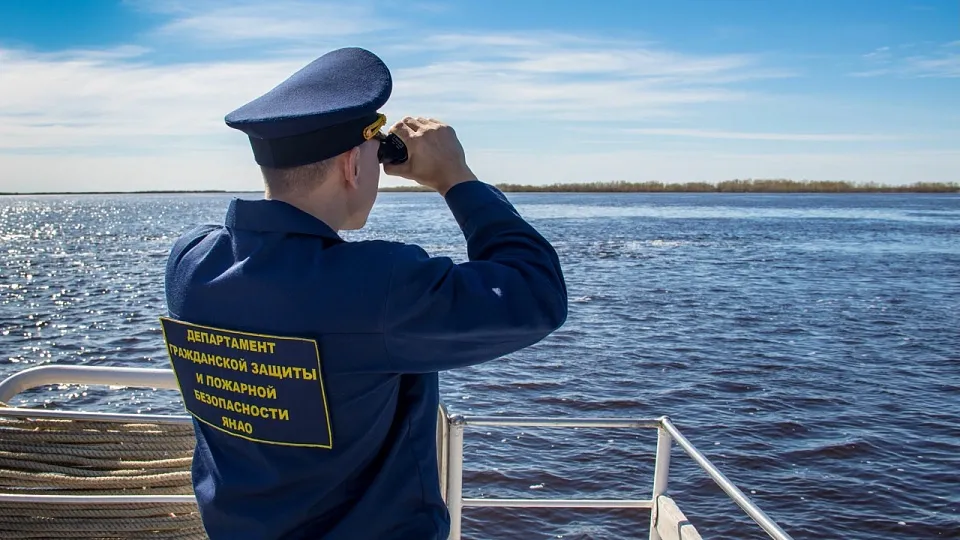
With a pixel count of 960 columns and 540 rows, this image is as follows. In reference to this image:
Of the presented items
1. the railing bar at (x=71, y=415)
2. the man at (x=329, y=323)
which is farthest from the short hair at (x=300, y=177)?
the railing bar at (x=71, y=415)

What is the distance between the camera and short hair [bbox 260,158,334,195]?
1.60m

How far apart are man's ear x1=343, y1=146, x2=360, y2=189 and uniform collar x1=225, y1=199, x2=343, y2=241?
11cm

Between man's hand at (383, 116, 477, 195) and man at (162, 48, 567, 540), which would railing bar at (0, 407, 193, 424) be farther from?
man's hand at (383, 116, 477, 195)

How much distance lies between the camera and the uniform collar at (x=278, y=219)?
1.55 meters

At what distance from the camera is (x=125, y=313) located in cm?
2212

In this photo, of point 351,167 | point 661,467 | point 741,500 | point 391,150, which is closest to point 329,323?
point 351,167

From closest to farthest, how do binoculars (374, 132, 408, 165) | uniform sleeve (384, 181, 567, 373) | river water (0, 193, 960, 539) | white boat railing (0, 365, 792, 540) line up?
1. uniform sleeve (384, 181, 567, 373)
2. binoculars (374, 132, 408, 165)
3. white boat railing (0, 365, 792, 540)
4. river water (0, 193, 960, 539)

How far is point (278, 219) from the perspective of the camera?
1.55 metres

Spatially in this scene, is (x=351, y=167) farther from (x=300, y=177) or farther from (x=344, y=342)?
(x=344, y=342)

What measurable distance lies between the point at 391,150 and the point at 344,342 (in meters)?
0.46

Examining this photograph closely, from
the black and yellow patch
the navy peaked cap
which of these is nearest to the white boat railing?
the black and yellow patch

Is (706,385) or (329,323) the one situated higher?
(329,323)

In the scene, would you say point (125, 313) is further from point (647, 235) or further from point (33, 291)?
point (647, 235)

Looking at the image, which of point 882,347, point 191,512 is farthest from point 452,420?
point 882,347
